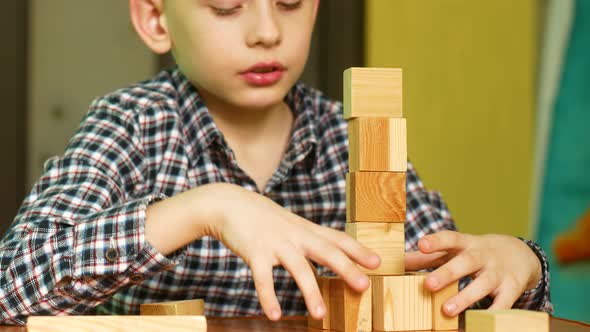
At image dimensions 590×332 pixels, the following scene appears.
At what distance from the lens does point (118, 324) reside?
71 cm

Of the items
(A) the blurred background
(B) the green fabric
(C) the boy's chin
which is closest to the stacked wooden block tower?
(C) the boy's chin

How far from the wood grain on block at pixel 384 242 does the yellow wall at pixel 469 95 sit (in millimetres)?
1147

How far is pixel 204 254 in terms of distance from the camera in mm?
1188

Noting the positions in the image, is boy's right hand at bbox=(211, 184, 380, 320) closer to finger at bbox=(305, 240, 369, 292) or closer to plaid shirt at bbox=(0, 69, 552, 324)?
finger at bbox=(305, 240, 369, 292)

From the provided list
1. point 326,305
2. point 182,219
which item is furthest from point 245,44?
point 326,305

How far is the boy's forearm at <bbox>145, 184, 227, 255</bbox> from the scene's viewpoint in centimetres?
86

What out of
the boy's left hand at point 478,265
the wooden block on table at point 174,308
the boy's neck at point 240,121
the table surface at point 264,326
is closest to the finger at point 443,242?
the boy's left hand at point 478,265

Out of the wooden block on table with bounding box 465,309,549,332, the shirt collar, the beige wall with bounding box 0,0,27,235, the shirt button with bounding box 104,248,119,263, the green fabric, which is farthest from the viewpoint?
the green fabric

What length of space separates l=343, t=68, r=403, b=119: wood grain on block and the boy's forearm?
16cm

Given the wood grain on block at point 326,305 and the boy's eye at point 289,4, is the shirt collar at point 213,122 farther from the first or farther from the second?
the wood grain on block at point 326,305

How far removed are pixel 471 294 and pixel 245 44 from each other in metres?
0.43

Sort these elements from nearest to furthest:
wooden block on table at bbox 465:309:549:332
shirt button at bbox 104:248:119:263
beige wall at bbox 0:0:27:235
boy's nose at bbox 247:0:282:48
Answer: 1. wooden block on table at bbox 465:309:549:332
2. shirt button at bbox 104:248:119:263
3. boy's nose at bbox 247:0:282:48
4. beige wall at bbox 0:0:27:235

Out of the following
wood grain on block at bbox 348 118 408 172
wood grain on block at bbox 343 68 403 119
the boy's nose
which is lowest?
wood grain on block at bbox 348 118 408 172

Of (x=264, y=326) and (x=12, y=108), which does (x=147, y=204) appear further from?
(x=12, y=108)
